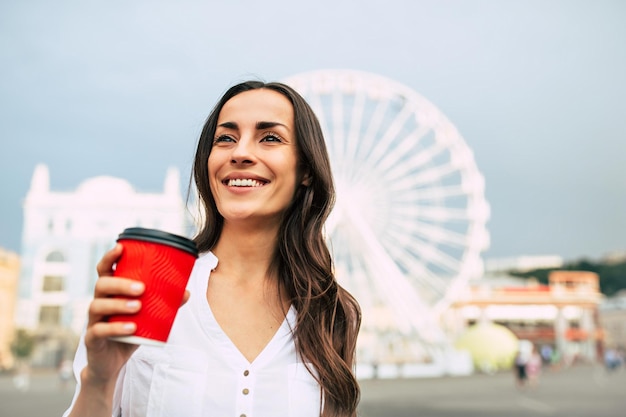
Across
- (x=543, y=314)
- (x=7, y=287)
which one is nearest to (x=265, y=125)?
(x=7, y=287)

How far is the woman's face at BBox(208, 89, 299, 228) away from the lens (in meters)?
1.44

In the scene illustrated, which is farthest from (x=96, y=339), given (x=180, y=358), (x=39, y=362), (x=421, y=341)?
(x=39, y=362)

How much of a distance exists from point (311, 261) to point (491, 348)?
1099 inches

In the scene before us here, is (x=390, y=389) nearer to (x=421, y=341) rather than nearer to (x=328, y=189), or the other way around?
(x=421, y=341)

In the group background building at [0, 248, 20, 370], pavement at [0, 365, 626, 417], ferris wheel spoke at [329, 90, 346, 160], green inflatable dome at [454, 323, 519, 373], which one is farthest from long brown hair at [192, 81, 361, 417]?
background building at [0, 248, 20, 370]

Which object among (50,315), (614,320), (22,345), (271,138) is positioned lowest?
(271,138)

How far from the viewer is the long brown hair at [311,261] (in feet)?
4.68

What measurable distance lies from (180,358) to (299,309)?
0.97 ft

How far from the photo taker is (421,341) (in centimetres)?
2377

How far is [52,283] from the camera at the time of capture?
4422 cm

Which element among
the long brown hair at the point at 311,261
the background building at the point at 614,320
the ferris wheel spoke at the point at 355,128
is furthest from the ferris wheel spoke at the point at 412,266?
the background building at the point at 614,320

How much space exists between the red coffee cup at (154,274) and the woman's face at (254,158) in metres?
0.41

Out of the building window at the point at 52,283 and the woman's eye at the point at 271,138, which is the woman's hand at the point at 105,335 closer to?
the woman's eye at the point at 271,138

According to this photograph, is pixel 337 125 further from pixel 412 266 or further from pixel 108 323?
pixel 108 323
